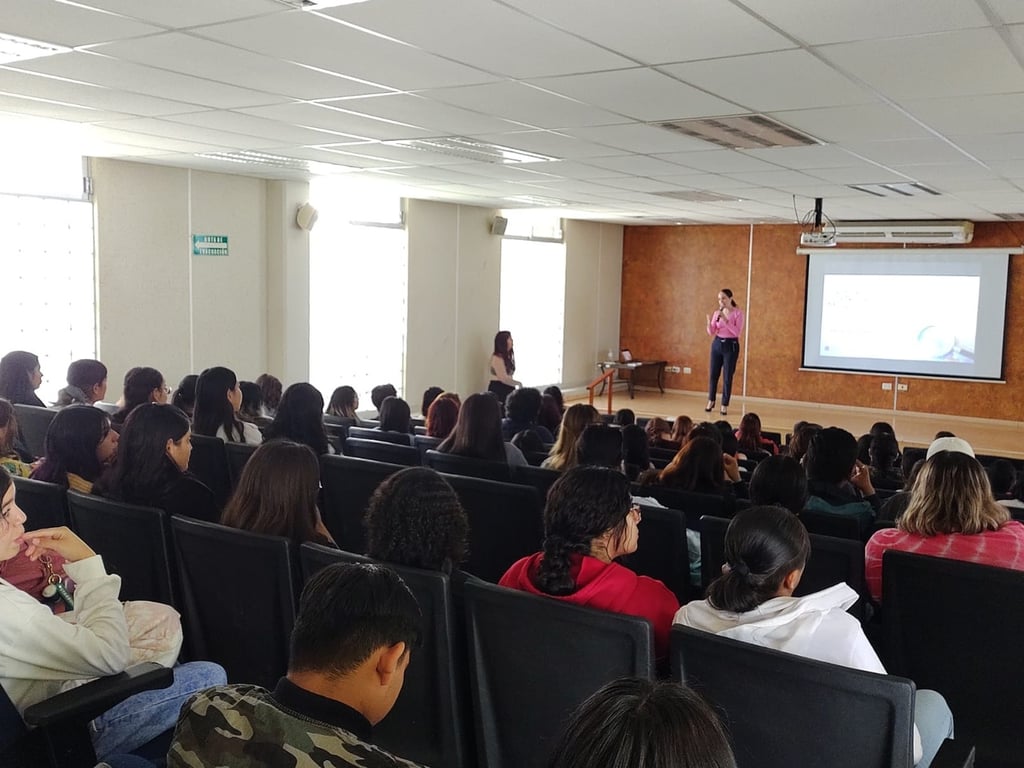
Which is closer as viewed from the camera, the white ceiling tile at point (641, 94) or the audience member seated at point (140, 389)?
the white ceiling tile at point (641, 94)

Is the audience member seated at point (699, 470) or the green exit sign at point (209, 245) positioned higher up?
the green exit sign at point (209, 245)

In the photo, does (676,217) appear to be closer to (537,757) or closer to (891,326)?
(891,326)

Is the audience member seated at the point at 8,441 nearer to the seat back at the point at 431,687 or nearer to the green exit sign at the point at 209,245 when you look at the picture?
the seat back at the point at 431,687

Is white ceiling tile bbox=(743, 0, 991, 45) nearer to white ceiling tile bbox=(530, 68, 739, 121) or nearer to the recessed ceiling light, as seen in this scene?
white ceiling tile bbox=(530, 68, 739, 121)

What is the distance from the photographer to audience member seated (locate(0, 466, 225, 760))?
6.30ft

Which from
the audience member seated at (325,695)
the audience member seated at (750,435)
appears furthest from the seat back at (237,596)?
the audience member seated at (750,435)

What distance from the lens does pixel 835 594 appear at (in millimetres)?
1981

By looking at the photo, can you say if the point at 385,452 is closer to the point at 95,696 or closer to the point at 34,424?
the point at 34,424

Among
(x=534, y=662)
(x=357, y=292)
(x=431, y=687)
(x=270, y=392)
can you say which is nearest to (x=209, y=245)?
(x=357, y=292)

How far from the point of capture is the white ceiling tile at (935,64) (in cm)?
342

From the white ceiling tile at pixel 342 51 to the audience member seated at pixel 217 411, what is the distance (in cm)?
171

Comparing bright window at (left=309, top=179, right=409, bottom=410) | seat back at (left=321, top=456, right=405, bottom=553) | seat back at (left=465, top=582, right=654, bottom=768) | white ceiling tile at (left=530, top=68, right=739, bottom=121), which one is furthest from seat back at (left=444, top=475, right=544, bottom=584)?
bright window at (left=309, top=179, right=409, bottom=410)

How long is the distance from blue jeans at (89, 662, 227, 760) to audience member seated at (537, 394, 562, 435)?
448 centimetres

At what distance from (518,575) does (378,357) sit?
824 centimetres
